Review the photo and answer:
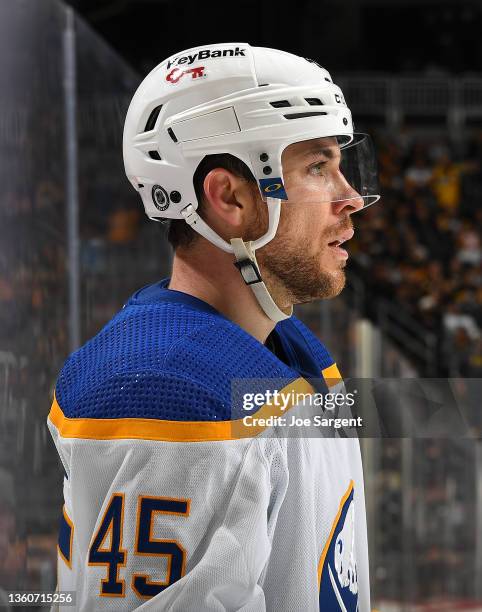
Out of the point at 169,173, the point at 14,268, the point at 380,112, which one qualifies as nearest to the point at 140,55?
the point at 14,268

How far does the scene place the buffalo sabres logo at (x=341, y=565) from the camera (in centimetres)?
112

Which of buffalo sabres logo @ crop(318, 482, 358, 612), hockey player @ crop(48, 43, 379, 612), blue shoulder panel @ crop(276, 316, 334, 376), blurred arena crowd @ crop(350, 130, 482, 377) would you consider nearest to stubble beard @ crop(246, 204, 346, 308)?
hockey player @ crop(48, 43, 379, 612)

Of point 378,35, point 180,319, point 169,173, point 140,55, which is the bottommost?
point 180,319

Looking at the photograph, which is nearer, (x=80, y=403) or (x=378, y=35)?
(x=80, y=403)

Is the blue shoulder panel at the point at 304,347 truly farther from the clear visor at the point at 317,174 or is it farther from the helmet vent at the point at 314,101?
the helmet vent at the point at 314,101

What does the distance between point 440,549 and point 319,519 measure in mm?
852

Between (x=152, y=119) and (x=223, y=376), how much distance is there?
0.41 metres

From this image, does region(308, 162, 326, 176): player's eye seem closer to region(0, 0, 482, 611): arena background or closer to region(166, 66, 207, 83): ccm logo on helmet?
region(166, 66, 207, 83): ccm logo on helmet

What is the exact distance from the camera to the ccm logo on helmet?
3.94 feet

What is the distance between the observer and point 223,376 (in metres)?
1.04

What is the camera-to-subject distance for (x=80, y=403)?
1082 mm

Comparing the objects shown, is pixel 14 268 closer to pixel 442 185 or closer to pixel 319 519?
pixel 319 519

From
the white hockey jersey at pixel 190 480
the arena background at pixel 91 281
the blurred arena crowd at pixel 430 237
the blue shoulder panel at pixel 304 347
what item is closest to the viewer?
the white hockey jersey at pixel 190 480

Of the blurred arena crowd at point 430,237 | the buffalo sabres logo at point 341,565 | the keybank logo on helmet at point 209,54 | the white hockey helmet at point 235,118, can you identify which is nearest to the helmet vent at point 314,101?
the white hockey helmet at point 235,118
